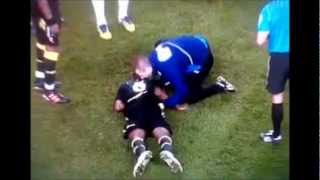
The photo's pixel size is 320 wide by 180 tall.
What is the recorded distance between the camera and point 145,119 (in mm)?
2174

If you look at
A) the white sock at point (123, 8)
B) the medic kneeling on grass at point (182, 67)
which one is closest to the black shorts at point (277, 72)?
the medic kneeling on grass at point (182, 67)

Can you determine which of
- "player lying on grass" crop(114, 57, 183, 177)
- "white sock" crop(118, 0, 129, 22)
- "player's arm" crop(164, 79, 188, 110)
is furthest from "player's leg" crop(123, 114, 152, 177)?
"white sock" crop(118, 0, 129, 22)

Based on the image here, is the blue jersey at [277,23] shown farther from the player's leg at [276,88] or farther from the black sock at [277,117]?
the black sock at [277,117]

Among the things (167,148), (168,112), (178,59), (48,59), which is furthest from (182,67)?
(48,59)

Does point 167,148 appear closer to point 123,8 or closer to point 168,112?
point 168,112

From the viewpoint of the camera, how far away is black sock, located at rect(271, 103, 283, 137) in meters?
2.17

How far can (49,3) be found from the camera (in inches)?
84.5

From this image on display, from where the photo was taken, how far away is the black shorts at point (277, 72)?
2174 millimetres

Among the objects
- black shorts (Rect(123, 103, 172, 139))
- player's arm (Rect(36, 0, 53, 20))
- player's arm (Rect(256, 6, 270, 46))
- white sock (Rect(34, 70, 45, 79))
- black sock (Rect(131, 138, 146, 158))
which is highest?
player's arm (Rect(36, 0, 53, 20))

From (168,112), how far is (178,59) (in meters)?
0.17

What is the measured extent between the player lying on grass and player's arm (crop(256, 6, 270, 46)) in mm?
359

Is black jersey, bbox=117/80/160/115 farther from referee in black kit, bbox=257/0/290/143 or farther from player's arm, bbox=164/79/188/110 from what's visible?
referee in black kit, bbox=257/0/290/143
